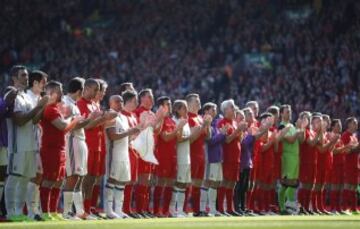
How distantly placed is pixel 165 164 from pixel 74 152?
2.76 m

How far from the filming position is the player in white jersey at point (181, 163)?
16828 millimetres

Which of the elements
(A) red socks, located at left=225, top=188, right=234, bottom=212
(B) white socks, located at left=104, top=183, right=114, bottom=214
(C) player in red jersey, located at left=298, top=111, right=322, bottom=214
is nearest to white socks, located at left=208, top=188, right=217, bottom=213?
(A) red socks, located at left=225, top=188, right=234, bottom=212

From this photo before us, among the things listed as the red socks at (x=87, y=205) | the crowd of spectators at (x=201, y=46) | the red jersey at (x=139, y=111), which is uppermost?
the crowd of spectators at (x=201, y=46)

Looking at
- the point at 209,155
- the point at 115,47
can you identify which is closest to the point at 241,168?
the point at 209,155

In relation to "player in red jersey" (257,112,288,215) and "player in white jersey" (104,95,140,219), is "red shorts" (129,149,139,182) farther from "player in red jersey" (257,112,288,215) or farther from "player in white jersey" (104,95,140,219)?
"player in red jersey" (257,112,288,215)

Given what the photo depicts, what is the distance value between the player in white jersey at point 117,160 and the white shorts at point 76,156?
2.88 feet

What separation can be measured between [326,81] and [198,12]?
8.80 m

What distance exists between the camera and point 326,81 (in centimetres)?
3294

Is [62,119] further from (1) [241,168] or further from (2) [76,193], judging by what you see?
(1) [241,168]

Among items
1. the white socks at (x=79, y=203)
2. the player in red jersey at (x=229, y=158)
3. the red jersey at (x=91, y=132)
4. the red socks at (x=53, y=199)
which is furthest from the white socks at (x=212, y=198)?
the red socks at (x=53, y=199)

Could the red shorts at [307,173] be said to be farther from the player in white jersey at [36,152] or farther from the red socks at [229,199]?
the player in white jersey at [36,152]

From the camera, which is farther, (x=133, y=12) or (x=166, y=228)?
(x=133, y=12)

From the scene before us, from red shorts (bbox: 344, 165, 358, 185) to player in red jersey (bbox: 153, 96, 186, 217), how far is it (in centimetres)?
670

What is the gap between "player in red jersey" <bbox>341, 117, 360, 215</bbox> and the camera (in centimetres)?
Result: 2217
